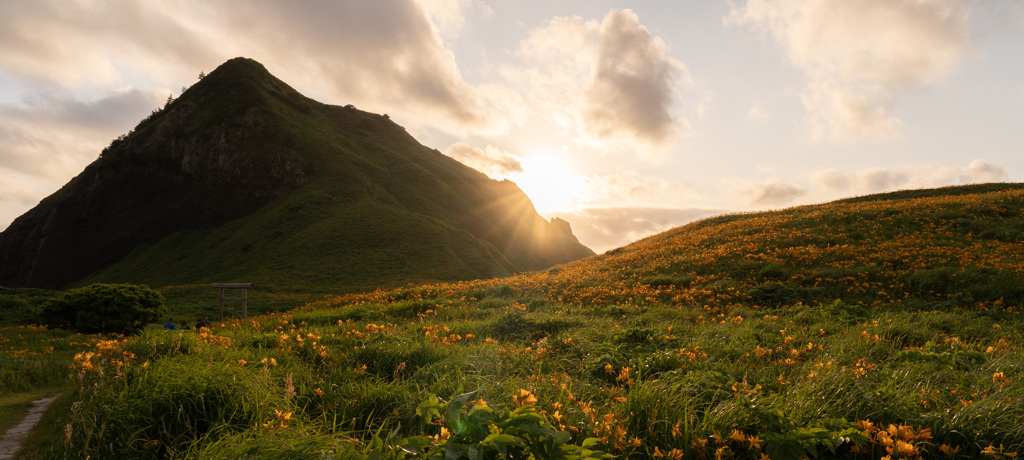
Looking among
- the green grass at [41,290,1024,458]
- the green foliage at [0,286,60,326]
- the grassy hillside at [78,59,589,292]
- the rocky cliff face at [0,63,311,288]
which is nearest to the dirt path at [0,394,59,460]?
the green grass at [41,290,1024,458]

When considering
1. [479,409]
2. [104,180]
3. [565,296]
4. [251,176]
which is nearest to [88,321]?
[565,296]

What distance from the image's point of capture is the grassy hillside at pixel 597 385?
3.22 meters

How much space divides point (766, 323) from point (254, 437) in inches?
367

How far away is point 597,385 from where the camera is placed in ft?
17.1

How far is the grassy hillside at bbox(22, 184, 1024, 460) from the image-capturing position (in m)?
3.22

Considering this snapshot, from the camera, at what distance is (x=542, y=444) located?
268 cm

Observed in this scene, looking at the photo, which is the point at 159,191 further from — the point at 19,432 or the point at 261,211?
the point at 19,432

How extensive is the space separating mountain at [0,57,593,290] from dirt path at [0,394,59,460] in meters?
39.1

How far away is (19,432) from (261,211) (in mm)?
73320

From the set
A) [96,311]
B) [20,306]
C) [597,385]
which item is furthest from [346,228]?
[597,385]

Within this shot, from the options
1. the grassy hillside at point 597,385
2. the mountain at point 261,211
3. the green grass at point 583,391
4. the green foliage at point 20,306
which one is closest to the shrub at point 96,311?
the green foliage at point 20,306

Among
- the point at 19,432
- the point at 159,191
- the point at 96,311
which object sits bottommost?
the point at 19,432

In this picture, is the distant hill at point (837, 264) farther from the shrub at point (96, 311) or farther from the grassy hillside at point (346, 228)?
the grassy hillside at point (346, 228)

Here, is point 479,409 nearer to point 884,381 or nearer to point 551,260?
point 884,381
